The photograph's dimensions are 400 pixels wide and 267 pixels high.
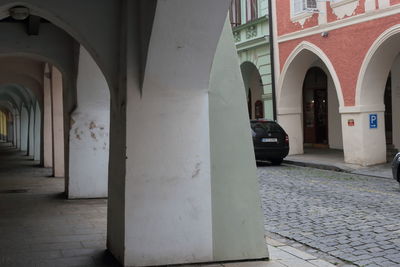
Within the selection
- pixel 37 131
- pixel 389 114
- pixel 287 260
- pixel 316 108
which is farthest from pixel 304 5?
pixel 287 260

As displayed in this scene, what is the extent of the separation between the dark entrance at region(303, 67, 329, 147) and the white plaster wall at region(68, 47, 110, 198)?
1366 centimetres

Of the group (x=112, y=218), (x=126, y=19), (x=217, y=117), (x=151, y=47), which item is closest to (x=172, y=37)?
(x=151, y=47)

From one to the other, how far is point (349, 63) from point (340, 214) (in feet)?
29.3

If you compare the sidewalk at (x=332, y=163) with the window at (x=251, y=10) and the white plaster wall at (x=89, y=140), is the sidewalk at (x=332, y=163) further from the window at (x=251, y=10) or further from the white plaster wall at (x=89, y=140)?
the white plaster wall at (x=89, y=140)

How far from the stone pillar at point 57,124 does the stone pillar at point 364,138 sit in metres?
8.53

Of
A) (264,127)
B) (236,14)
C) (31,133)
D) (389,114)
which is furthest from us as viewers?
(31,133)

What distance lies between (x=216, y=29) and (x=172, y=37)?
43 centimetres

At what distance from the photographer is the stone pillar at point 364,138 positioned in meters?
15.9

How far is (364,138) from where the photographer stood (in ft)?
52.0

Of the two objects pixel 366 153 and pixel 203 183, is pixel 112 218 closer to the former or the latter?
pixel 203 183

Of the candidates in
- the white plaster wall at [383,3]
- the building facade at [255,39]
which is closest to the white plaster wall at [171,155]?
the white plaster wall at [383,3]

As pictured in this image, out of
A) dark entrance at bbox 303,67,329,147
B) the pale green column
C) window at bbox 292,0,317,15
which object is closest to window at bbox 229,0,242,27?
dark entrance at bbox 303,67,329,147

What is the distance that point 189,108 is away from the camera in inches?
218

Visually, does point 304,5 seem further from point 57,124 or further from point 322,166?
point 57,124
